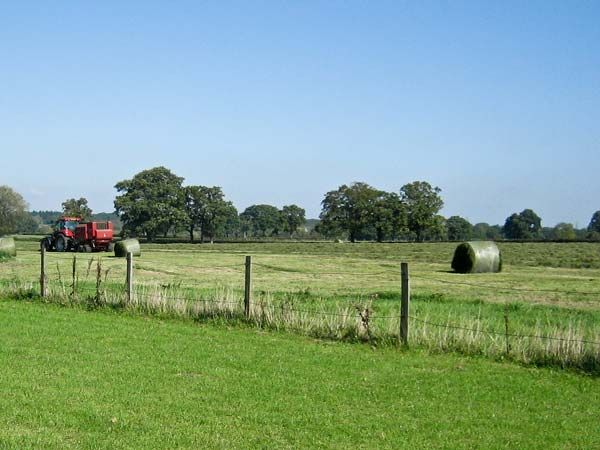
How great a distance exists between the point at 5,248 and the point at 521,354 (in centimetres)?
3333

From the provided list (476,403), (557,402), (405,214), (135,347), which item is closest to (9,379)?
(135,347)

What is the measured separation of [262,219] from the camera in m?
165

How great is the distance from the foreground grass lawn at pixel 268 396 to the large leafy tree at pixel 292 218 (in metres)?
145

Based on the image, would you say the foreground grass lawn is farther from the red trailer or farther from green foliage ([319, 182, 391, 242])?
green foliage ([319, 182, 391, 242])

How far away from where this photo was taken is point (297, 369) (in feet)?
35.3

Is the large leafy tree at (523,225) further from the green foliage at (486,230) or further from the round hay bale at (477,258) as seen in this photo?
the round hay bale at (477,258)

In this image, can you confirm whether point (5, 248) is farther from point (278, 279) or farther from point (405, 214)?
point (405, 214)

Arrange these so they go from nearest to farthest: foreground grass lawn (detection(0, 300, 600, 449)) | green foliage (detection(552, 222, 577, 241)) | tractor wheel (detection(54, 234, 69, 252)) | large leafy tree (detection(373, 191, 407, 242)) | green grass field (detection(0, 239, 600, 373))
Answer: foreground grass lawn (detection(0, 300, 600, 449)), green grass field (detection(0, 239, 600, 373)), tractor wheel (detection(54, 234, 69, 252)), large leafy tree (detection(373, 191, 407, 242)), green foliage (detection(552, 222, 577, 241))

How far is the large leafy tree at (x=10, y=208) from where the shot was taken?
119438 millimetres

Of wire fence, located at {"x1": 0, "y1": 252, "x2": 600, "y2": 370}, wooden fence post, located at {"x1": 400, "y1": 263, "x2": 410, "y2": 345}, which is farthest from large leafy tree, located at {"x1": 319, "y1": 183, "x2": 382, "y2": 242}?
wooden fence post, located at {"x1": 400, "y1": 263, "x2": 410, "y2": 345}

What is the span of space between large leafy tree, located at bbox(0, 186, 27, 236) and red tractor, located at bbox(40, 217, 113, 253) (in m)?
71.5

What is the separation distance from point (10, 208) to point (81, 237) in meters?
76.9

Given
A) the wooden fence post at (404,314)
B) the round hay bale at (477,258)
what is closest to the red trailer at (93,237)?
the round hay bale at (477,258)

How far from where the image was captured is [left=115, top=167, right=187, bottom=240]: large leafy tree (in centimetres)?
9956
